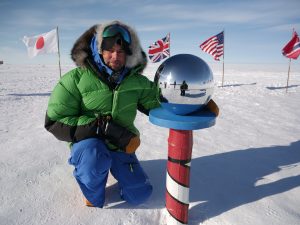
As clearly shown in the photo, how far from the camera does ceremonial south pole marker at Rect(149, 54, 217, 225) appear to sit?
1502mm

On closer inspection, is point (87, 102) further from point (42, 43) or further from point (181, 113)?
point (42, 43)

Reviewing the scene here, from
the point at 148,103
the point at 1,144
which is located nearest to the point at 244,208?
the point at 148,103

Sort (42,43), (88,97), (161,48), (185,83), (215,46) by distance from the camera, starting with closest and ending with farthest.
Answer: (185,83) → (88,97) → (42,43) → (215,46) → (161,48)

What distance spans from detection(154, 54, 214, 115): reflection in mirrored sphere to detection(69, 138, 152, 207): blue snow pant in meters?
0.67

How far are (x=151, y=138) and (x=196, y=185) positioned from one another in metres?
1.54

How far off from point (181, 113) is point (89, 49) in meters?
0.92

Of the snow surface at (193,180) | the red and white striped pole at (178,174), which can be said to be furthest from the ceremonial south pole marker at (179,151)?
the snow surface at (193,180)

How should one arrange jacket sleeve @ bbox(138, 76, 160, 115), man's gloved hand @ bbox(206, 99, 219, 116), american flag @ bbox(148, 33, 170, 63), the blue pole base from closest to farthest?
the blue pole base → man's gloved hand @ bbox(206, 99, 219, 116) → jacket sleeve @ bbox(138, 76, 160, 115) → american flag @ bbox(148, 33, 170, 63)

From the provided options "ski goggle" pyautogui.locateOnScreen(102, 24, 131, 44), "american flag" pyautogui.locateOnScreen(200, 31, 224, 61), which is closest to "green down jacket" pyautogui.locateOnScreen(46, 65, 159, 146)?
"ski goggle" pyautogui.locateOnScreen(102, 24, 131, 44)

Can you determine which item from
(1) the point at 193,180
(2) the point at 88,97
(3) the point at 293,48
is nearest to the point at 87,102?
(2) the point at 88,97

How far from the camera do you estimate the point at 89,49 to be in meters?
2.02

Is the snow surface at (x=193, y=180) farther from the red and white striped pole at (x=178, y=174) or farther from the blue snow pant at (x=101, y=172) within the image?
the red and white striped pole at (x=178, y=174)

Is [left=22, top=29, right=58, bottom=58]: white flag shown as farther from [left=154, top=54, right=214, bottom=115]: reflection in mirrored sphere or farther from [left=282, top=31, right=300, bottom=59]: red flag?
[left=154, top=54, right=214, bottom=115]: reflection in mirrored sphere

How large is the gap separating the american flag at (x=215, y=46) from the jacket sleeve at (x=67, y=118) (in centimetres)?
965
